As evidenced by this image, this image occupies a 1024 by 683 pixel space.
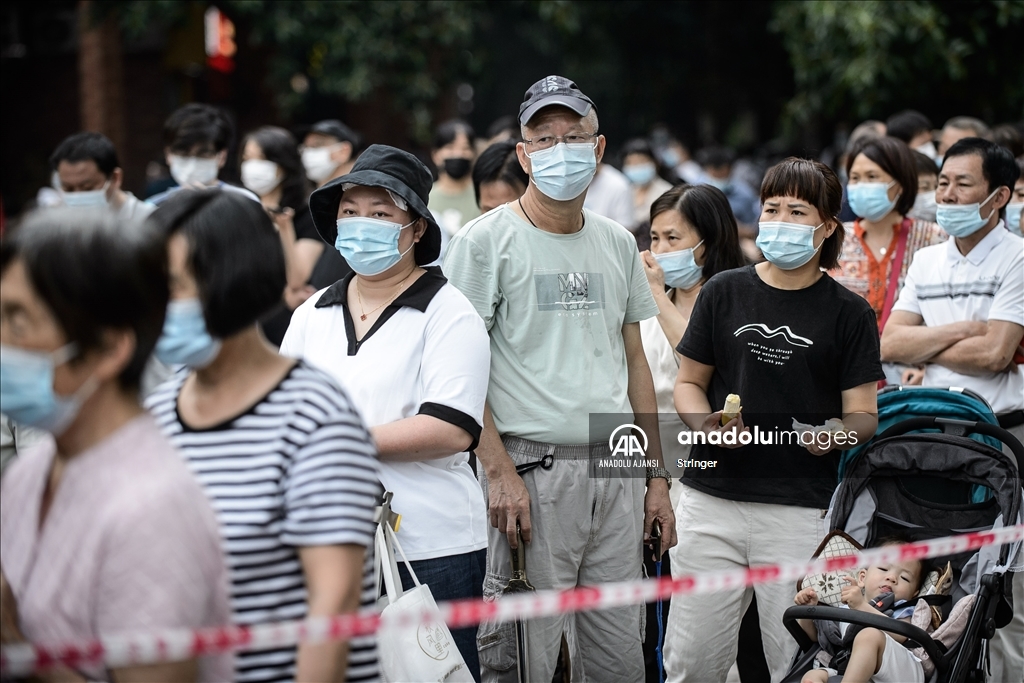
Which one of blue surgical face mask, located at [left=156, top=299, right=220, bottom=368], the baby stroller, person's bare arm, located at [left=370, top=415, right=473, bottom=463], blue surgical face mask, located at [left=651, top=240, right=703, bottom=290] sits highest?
blue surgical face mask, located at [left=156, top=299, right=220, bottom=368]

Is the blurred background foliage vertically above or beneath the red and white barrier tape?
above

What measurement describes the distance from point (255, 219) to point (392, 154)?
128 cm

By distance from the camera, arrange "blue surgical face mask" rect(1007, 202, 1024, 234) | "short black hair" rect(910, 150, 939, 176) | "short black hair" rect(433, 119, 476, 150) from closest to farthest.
A: "blue surgical face mask" rect(1007, 202, 1024, 234)
"short black hair" rect(910, 150, 939, 176)
"short black hair" rect(433, 119, 476, 150)

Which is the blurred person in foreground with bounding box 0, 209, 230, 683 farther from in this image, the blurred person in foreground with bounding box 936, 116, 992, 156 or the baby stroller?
the blurred person in foreground with bounding box 936, 116, 992, 156

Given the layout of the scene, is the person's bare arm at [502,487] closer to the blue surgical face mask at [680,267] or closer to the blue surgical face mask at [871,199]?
the blue surgical face mask at [680,267]

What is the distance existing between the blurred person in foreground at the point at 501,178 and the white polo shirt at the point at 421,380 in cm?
198

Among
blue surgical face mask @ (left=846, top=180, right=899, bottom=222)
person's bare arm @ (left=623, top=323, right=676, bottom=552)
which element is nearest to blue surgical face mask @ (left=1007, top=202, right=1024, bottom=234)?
blue surgical face mask @ (left=846, top=180, right=899, bottom=222)

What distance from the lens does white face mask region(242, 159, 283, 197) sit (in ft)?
21.2

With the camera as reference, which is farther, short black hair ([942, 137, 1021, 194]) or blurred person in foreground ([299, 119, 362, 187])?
blurred person in foreground ([299, 119, 362, 187])

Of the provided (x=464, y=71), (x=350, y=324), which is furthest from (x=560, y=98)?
(x=464, y=71)

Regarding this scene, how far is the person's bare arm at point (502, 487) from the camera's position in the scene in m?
3.78

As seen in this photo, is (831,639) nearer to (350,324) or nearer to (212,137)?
(350,324)

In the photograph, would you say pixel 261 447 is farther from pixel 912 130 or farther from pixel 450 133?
pixel 912 130

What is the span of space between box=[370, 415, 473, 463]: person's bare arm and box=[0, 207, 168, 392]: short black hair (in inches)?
47.0
